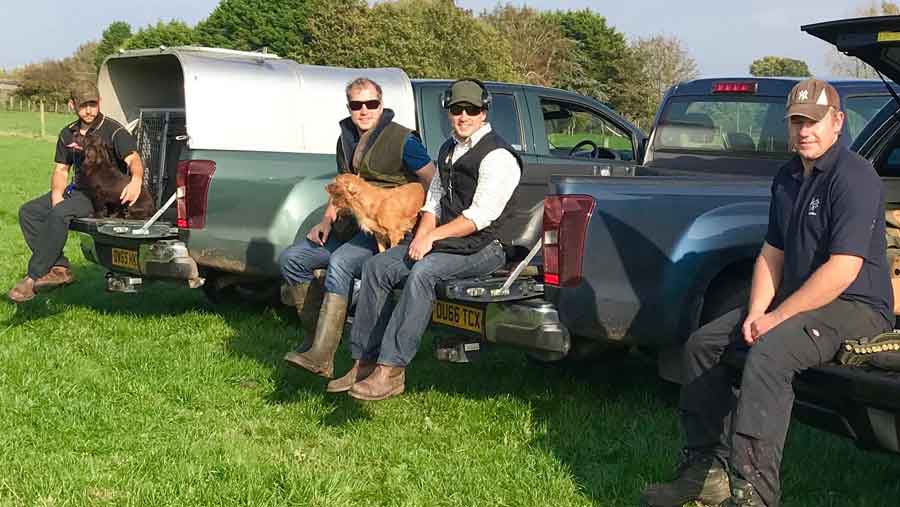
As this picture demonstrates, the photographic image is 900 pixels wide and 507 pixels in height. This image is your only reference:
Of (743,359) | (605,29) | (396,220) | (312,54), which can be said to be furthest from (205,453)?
(605,29)

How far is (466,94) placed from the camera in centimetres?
558

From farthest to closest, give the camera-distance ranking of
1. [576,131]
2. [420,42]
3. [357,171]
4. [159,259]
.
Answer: [420,42], [576,131], [159,259], [357,171]

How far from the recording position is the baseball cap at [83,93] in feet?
26.7

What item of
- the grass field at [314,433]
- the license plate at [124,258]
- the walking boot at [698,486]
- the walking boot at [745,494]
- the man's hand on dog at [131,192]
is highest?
the man's hand on dog at [131,192]

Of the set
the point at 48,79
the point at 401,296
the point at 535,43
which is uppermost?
the point at 535,43

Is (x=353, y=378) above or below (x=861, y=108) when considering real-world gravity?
below

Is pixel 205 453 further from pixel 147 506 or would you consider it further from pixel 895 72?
pixel 895 72

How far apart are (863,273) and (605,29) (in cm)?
8135

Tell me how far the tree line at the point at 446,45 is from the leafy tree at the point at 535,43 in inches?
2.7

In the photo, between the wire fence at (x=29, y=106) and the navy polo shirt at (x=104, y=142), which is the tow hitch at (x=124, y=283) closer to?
the navy polo shirt at (x=104, y=142)

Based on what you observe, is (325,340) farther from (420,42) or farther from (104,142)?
(420,42)

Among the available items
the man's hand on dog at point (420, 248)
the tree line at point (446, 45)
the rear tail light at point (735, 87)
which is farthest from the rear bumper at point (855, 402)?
the tree line at point (446, 45)

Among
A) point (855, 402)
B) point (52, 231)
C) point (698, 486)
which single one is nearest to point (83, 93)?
point (52, 231)

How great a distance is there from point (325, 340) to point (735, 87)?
323 centimetres
